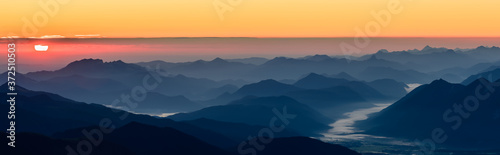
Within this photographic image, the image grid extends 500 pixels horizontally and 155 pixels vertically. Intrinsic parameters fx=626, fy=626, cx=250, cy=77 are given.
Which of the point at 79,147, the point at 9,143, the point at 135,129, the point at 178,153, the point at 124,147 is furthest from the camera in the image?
the point at 135,129

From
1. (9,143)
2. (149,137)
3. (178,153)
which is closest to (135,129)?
(149,137)

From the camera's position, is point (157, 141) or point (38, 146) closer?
point (38, 146)

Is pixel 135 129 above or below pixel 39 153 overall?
above

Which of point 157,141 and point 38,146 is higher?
point 157,141

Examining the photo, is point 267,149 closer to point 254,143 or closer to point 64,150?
point 254,143

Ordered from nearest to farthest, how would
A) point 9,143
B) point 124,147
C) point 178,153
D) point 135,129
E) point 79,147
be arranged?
point 9,143 → point 79,147 → point 124,147 → point 178,153 → point 135,129

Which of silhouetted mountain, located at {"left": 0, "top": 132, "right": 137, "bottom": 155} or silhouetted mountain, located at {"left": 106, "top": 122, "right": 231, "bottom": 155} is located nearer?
silhouetted mountain, located at {"left": 0, "top": 132, "right": 137, "bottom": 155}

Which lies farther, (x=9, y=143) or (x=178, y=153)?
(x=178, y=153)

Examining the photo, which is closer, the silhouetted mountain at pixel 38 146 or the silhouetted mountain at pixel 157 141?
the silhouetted mountain at pixel 38 146

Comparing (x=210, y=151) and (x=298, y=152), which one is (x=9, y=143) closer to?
(x=210, y=151)
